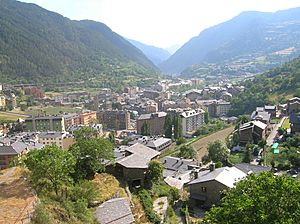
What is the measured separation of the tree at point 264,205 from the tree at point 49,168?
7.92 metres

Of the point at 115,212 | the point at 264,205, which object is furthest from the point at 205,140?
the point at 264,205

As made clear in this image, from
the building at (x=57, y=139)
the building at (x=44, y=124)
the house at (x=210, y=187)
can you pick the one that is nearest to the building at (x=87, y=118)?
the building at (x=44, y=124)

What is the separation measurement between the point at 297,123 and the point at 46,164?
41.8 m

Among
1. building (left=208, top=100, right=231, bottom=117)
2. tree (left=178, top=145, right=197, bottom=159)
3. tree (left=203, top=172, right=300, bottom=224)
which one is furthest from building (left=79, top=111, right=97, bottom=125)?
tree (left=203, top=172, right=300, bottom=224)

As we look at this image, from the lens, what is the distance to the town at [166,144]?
22.9 m

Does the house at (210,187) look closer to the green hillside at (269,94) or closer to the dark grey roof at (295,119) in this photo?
the dark grey roof at (295,119)

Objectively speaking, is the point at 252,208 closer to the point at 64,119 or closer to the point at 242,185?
the point at 242,185

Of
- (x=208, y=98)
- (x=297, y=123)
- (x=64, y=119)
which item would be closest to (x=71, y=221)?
(x=297, y=123)

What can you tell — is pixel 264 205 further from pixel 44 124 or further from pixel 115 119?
pixel 115 119

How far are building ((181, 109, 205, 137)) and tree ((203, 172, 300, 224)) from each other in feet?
212

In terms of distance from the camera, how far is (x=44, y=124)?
79250 mm

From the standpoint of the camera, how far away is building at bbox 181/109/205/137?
263 ft

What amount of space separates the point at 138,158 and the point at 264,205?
12983mm

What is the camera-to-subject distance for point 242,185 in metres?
14.1
